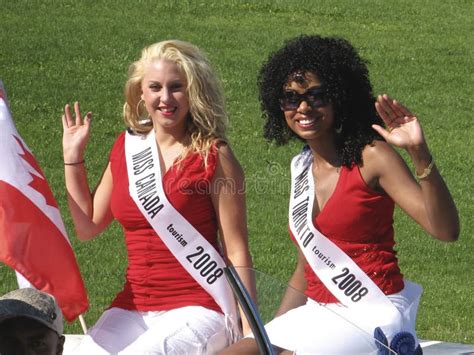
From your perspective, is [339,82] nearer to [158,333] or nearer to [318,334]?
[158,333]

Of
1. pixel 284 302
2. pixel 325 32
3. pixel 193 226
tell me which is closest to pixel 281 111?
pixel 193 226

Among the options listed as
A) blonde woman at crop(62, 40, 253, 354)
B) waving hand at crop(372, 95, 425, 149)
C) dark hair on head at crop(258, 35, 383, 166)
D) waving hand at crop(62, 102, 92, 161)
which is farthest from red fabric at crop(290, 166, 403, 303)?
waving hand at crop(62, 102, 92, 161)

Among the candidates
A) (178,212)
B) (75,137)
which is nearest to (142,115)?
(75,137)

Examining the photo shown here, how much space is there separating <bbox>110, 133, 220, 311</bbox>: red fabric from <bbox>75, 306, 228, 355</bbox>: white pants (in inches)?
1.8

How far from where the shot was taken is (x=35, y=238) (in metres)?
→ 6.07

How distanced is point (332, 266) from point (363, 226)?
190 mm

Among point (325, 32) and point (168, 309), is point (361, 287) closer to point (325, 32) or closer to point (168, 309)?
point (168, 309)

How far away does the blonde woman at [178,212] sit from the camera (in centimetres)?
529

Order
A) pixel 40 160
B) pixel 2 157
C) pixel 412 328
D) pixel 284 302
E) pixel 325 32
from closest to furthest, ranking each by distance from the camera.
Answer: pixel 284 302 < pixel 412 328 < pixel 2 157 < pixel 40 160 < pixel 325 32

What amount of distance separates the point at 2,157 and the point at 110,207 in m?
0.74

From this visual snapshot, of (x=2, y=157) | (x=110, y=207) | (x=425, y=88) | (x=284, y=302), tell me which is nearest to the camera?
(x=284, y=302)

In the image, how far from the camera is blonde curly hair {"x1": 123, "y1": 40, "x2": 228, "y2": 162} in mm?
5422

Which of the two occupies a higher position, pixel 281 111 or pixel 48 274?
pixel 281 111

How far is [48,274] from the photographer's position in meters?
6.02
